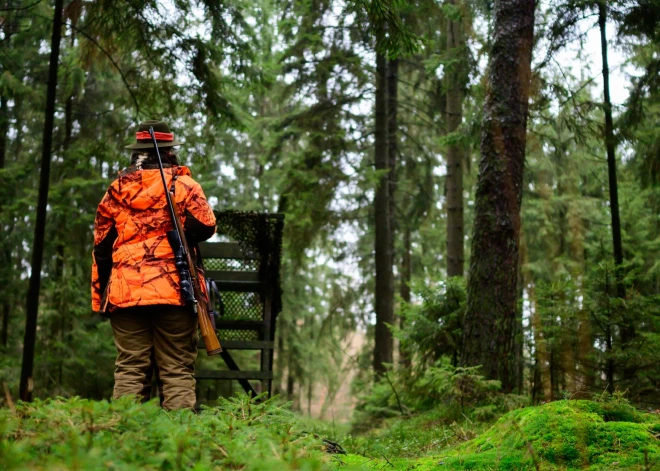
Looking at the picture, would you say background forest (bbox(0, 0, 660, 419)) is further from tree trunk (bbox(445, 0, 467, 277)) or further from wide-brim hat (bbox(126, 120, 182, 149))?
wide-brim hat (bbox(126, 120, 182, 149))

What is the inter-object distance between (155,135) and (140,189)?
448 mm

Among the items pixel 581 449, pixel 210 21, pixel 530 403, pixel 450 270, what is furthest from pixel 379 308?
pixel 581 449

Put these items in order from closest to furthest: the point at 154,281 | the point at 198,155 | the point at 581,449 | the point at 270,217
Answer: the point at 581,449
the point at 154,281
the point at 270,217
the point at 198,155

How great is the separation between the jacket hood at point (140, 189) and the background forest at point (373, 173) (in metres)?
2.37

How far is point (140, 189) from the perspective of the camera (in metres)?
4.25

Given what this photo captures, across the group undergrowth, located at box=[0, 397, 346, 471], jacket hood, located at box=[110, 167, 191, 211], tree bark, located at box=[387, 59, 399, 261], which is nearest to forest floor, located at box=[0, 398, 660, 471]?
undergrowth, located at box=[0, 397, 346, 471]

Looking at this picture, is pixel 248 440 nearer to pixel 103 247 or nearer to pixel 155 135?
pixel 103 247

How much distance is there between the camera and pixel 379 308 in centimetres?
1355

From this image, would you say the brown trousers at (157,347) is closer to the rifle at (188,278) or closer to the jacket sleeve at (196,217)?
the rifle at (188,278)

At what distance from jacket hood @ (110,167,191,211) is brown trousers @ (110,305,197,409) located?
674 millimetres

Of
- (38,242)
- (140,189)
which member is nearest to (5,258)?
(38,242)

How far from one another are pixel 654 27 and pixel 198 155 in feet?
21.8

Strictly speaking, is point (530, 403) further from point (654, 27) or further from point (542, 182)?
point (542, 182)

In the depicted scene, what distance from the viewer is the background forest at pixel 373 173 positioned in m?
6.70
